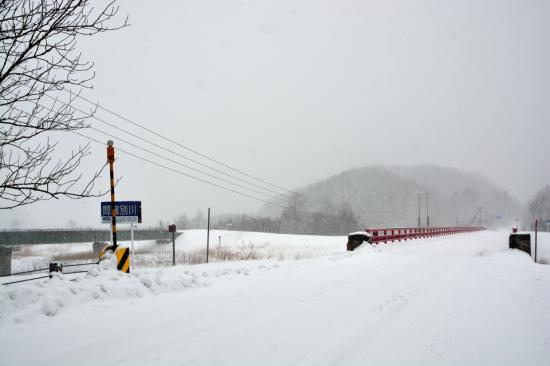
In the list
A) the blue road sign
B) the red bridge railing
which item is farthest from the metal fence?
the blue road sign

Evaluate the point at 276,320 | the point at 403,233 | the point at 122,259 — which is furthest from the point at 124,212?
the point at 403,233

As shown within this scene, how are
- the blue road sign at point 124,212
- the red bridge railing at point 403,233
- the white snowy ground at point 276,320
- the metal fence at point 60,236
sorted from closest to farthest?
the white snowy ground at point 276,320
the blue road sign at point 124,212
the red bridge railing at point 403,233
the metal fence at point 60,236

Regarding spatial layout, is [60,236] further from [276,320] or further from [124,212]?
[276,320]

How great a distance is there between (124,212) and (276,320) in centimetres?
798

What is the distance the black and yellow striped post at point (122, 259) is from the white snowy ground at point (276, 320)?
0.30 metres

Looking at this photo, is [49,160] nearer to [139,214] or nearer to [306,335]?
[306,335]

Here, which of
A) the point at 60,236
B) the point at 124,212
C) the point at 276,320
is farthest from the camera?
the point at 60,236

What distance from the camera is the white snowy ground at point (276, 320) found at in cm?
420

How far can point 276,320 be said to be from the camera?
18.0ft

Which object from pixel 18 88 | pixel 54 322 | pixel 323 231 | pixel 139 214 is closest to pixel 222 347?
pixel 54 322

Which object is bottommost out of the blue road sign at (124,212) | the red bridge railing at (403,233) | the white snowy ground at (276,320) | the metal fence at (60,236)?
the metal fence at (60,236)

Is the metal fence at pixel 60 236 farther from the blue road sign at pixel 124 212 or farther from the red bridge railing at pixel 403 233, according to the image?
the blue road sign at pixel 124 212

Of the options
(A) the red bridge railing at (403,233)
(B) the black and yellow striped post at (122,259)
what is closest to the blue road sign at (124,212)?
(B) the black and yellow striped post at (122,259)

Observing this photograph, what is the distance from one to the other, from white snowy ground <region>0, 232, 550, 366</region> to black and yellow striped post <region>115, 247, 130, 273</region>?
0.99ft
